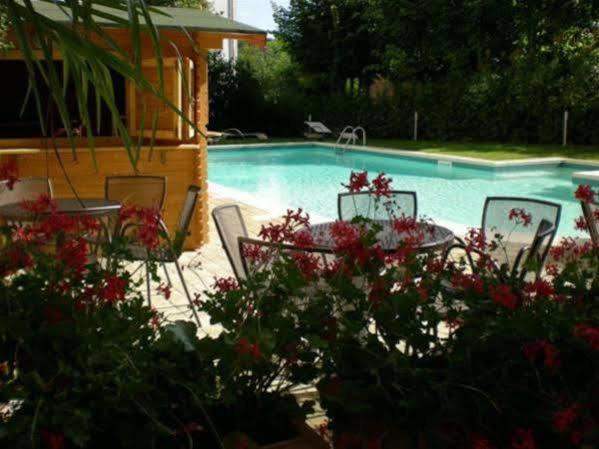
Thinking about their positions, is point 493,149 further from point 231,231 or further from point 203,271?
point 231,231

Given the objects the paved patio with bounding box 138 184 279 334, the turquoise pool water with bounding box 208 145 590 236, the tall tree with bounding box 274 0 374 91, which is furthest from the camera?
the tall tree with bounding box 274 0 374 91

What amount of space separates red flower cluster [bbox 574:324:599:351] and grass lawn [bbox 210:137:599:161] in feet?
51.9

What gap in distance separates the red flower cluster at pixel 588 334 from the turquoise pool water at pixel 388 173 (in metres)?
8.14

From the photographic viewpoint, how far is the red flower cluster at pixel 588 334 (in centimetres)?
144

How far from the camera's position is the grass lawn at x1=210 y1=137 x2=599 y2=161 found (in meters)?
17.6

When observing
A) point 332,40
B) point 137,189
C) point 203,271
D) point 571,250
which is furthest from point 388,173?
point 571,250

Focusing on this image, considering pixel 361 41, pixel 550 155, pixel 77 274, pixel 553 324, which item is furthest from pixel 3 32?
pixel 361 41

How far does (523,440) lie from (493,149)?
18.4 m

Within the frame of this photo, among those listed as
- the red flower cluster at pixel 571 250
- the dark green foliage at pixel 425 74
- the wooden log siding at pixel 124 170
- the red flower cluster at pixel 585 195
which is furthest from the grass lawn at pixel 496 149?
the red flower cluster at pixel 571 250

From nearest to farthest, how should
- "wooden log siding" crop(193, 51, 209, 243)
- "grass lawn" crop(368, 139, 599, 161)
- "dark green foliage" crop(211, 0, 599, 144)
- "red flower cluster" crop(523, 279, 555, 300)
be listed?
"red flower cluster" crop(523, 279, 555, 300) < "wooden log siding" crop(193, 51, 209, 243) < "grass lawn" crop(368, 139, 599, 161) < "dark green foliage" crop(211, 0, 599, 144)

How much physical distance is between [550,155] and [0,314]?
1730 centimetres

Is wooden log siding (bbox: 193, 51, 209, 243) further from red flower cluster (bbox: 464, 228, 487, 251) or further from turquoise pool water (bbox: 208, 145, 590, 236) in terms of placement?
red flower cluster (bbox: 464, 228, 487, 251)

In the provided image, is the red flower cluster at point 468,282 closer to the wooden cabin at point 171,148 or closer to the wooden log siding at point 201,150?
the wooden cabin at point 171,148

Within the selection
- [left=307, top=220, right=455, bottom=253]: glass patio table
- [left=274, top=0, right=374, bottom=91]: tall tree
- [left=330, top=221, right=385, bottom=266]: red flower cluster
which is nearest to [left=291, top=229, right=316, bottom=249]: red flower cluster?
[left=330, top=221, right=385, bottom=266]: red flower cluster
